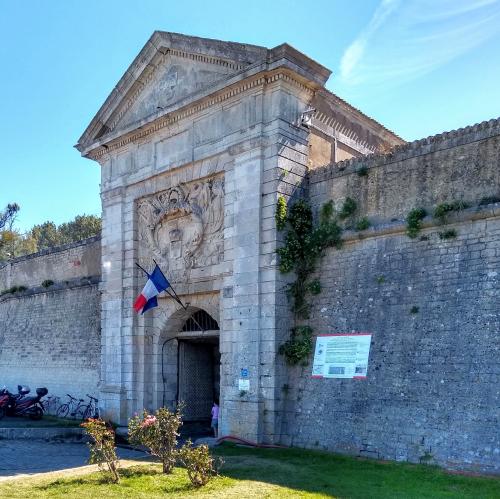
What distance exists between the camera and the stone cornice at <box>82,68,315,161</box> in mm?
12148

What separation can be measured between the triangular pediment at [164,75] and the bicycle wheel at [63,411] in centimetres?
738

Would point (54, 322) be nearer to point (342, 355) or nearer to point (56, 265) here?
point (56, 265)

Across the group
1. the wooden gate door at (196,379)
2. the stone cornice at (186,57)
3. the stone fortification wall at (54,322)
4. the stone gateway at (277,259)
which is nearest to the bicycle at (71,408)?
the stone fortification wall at (54,322)

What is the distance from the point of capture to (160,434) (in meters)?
8.80

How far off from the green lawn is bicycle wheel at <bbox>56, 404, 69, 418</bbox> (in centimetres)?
944

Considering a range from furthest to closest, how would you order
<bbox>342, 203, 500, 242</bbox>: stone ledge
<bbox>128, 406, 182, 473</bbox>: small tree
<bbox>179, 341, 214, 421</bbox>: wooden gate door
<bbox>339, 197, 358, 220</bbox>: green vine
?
<bbox>179, 341, 214, 421</bbox>: wooden gate door, <bbox>339, 197, 358, 220</bbox>: green vine, <bbox>342, 203, 500, 242</bbox>: stone ledge, <bbox>128, 406, 182, 473</bbox>: small tree

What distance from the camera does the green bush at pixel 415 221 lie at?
10.4 m

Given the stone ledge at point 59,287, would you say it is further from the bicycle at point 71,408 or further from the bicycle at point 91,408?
the bicycle at point 91,408

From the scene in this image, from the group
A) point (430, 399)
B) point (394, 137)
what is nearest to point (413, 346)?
point (430, 399)

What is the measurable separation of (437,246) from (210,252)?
16.2ft

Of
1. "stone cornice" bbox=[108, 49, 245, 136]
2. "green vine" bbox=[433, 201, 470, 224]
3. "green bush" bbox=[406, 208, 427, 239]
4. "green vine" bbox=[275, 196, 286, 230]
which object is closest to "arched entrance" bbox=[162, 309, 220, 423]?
"green vine" bbox=[275, 196, 286, 230]

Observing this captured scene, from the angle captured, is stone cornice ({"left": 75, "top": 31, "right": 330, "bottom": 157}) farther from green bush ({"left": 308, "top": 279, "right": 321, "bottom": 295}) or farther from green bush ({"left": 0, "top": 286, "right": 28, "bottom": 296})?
green bush ({"left": 0, "top": 286, "right": 28, "bottom": 296})

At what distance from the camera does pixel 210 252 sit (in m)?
13.3

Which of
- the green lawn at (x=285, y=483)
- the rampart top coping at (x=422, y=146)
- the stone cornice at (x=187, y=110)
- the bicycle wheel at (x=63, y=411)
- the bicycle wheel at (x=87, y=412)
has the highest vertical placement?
the stone cornice at (x=187, y=110)
